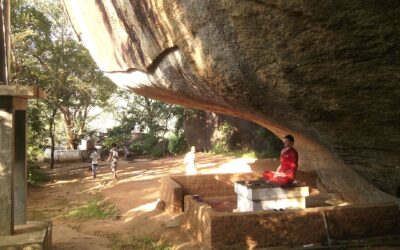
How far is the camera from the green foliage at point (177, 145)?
90.0 feet

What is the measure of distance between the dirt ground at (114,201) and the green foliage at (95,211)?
21 centimetres

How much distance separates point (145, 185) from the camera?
48.1ft

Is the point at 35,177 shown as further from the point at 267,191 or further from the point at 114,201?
the point at 267,191

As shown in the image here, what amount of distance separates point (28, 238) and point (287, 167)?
4.87 meters

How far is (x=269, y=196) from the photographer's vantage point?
309 inches

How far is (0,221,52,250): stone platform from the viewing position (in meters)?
6.01

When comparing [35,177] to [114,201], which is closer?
[114,201]

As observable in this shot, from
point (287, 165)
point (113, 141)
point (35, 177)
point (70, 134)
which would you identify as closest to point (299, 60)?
point (287, 165)

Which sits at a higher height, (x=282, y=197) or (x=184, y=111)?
(x=184, y=111)

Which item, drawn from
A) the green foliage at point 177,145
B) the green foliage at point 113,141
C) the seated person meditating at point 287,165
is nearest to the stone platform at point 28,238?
the seated person meditating at point 287,165

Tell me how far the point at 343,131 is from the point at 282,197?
3.48 m

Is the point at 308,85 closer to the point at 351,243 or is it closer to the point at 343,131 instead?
the point at 343,131

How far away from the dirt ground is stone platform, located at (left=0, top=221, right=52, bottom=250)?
5.20 ft

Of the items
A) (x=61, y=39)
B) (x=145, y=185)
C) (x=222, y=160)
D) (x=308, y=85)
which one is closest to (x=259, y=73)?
(x=308, y=85)
